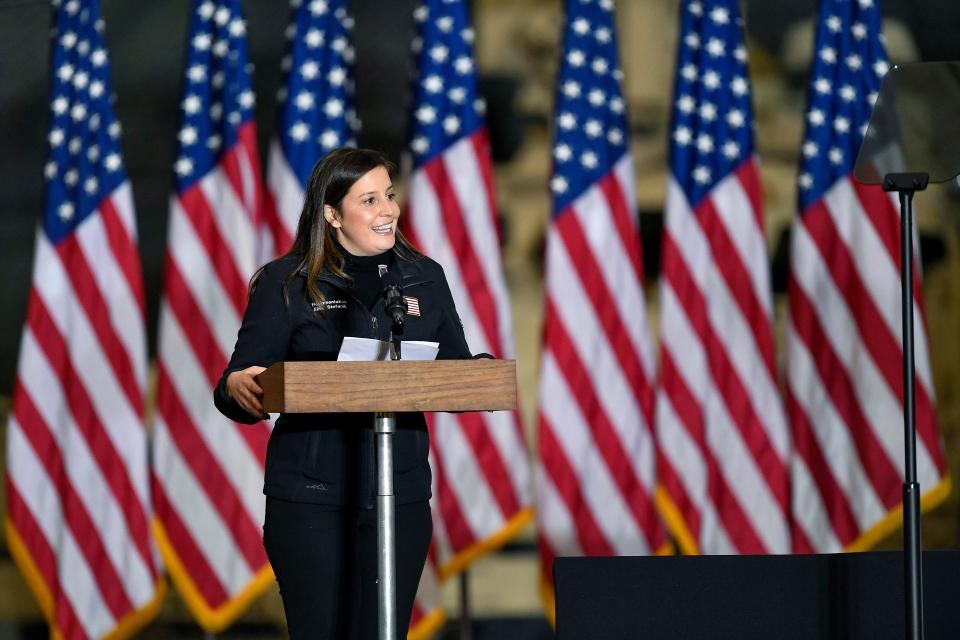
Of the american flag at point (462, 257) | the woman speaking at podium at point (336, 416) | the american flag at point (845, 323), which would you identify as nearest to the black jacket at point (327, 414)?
the woman speaking at podium at point (336, 416)

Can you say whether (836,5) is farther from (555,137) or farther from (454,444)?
(454,444)

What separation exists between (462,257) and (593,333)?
0.54 metres

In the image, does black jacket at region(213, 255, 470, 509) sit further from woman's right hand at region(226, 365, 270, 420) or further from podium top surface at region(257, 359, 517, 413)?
podium top surface at region(257, 359, 517, 413)

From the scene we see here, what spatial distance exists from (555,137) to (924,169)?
1.73 metres

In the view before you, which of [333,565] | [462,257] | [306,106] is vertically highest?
[306,106]

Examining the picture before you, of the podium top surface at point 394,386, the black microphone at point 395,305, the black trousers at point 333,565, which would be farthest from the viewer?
the black trousers at point 333,565

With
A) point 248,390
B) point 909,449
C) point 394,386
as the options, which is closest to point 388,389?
point 394,386

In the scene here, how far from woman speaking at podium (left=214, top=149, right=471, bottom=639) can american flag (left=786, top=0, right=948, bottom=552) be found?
7.45 feet

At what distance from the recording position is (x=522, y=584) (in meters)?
4.55

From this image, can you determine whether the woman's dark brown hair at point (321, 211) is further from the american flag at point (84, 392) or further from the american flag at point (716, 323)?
the american flag at point (716, 323)

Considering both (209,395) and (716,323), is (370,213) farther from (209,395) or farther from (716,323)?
(716,323)

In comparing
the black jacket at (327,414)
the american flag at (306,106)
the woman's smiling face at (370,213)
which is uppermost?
the american flag at (306,106)

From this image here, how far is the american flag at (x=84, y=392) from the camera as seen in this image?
13.4ft

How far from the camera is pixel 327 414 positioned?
221 cm
